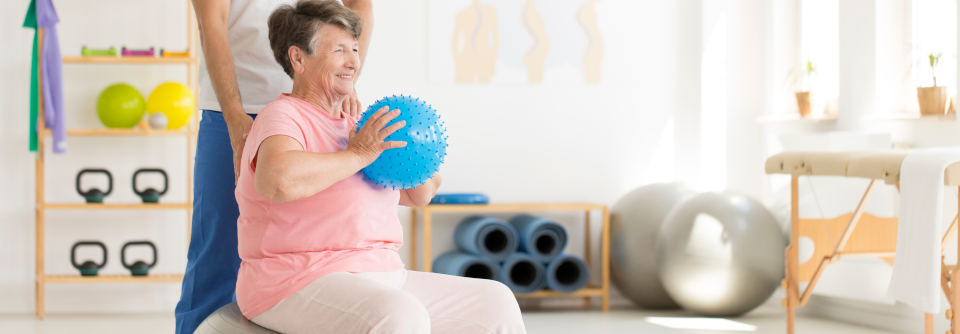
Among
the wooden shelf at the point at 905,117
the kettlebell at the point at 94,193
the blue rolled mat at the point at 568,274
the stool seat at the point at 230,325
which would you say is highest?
the wooden shelf at the point at 905,117

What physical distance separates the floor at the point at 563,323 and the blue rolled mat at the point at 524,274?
153 mm

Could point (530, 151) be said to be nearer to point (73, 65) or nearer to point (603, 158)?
point (603, 158)

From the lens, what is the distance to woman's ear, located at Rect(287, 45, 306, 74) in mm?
1586

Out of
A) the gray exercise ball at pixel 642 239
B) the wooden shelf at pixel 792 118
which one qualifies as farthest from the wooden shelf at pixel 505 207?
the wooden shelf at pixel 792 118

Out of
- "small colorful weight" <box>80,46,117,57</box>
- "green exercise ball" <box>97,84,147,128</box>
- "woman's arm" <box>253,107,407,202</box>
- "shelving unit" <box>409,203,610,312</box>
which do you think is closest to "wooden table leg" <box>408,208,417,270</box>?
"shelving unit" <box>409,203,610,312</box>

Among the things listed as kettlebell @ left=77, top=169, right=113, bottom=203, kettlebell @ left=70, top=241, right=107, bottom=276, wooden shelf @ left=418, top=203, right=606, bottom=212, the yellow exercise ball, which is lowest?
kettlebell @ left=70, top=241, right=107, bottom=276

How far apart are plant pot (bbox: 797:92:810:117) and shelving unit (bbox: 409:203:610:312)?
1.11m

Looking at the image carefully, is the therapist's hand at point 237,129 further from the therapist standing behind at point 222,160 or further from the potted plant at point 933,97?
the potted plant at point 933,97

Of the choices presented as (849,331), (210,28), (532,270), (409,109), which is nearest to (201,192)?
(210,28)

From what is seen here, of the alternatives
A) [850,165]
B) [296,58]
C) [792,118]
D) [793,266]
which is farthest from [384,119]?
[792,118]

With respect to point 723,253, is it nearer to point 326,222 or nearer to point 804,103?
point 804,103

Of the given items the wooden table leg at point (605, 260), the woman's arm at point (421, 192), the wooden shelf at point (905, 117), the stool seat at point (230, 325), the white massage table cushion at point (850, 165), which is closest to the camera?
the stool seat at point (230, 325)

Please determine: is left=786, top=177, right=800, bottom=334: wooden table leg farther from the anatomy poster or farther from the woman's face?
the woman's face

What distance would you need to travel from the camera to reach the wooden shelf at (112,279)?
3484 mm
